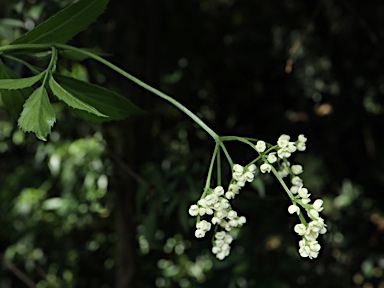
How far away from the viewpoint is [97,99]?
0.81 metres

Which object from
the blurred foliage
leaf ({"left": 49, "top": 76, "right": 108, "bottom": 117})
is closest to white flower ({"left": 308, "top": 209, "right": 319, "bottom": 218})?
leaf ({"left": 49, "top": 76, "right": 108, "bottom": 117})

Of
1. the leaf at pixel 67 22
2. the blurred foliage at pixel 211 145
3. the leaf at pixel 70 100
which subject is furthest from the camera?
the blurred foliage at pixel 211 145

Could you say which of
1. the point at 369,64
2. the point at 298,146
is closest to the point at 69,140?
the point at 369,64

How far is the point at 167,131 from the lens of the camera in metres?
1.74

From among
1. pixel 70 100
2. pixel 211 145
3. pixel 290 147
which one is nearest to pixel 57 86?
pixel 70 100

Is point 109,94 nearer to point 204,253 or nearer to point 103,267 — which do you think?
point 204,253

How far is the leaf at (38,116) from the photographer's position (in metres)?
0.65

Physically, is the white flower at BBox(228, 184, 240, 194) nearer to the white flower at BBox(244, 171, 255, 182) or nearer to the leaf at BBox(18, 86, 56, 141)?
the white flower at BBox(244, 171, 255, 182)

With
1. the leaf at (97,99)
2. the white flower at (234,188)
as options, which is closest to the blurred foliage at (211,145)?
the leaf at (97,99)

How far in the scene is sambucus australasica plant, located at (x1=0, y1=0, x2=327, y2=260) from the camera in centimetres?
66

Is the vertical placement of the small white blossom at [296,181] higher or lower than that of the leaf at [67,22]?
lower

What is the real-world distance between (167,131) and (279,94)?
0.30 m

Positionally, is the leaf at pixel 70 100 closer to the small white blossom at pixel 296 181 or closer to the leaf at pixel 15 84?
the leaf at pixel 15 84

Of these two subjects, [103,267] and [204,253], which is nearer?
[204,253]
